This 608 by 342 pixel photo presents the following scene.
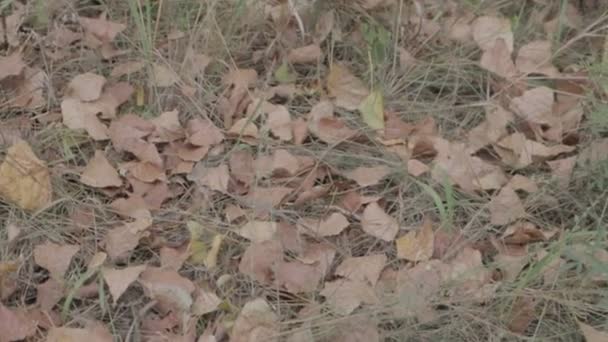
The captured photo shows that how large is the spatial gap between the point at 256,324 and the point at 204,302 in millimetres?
91

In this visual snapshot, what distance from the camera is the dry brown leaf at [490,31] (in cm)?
178

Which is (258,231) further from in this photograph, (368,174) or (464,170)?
(464,170)

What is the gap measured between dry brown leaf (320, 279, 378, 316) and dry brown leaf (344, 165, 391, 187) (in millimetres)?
220

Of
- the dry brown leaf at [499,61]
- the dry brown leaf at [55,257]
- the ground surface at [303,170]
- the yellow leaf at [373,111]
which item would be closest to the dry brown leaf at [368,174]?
the ground surface at [303,170]

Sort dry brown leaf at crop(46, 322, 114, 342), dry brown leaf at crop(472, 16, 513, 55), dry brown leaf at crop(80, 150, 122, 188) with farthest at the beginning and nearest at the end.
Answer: dry brown leaf at crop(472, 16, 513, 55) < dry brown leaf at crop(80, 150, 122, 188) < dry brown leaf at crop(46, 322, 114, 342)

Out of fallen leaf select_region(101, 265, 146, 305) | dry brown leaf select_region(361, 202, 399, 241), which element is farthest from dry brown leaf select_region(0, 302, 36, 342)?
dry brown leaf select_region(361, 202, 399, 241)

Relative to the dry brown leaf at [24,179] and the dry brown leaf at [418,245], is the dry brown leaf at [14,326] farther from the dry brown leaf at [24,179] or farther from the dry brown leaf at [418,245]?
the dry brown leaf at [418,245]

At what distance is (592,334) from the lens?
1.31 m

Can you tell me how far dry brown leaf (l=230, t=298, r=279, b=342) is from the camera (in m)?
1.31

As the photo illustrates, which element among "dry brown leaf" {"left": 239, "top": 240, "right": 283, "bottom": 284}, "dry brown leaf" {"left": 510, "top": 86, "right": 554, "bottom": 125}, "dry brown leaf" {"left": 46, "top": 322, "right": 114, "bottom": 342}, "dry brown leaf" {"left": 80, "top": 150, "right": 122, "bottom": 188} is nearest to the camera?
"dry brown leaf" {"left": 46, "top": 322, "right": 114, "bottom": 342}

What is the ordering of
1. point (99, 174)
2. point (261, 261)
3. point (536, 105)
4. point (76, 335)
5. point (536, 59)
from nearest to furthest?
point (76, 335) → point (261, 261) → point (99, 174) → point (536, 105) → point (536, 59)

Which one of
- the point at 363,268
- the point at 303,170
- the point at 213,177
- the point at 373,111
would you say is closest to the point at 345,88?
the point at 373,111

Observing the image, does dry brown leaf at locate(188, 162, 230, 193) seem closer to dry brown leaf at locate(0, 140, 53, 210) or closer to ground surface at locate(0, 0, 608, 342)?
ground surface at locate(0, 0, 608, 342)

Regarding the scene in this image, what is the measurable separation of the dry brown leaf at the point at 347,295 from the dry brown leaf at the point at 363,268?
0.02 metres
